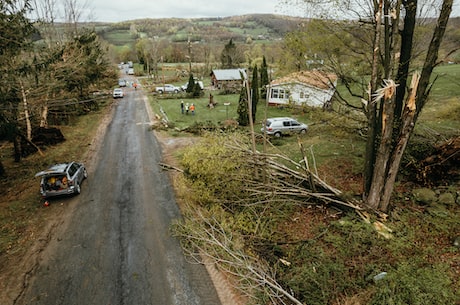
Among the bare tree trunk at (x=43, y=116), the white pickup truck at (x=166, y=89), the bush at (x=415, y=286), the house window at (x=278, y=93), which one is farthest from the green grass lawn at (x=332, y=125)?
the bare tree trunk at (x=43, y=116)

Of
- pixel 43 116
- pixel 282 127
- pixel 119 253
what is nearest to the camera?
pixel 119 253

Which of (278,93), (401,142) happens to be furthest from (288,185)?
(278,93)

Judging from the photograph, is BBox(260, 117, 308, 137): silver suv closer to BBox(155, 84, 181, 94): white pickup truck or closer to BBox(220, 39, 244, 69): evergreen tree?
BBox(155, 84, 181, 94): white pickup truck

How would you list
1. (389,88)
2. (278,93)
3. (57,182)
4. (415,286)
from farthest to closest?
(278,93) < (57,182) < (389,88) < (415,286)

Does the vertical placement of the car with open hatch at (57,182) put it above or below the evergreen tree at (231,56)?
below

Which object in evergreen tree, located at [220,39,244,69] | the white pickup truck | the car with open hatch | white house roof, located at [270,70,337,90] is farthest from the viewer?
evergreen tree, located at [220,39,244,69]

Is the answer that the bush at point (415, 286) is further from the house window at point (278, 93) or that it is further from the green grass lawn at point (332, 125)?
the house window at point (278, 93)

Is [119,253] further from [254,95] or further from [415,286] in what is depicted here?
[254,95]

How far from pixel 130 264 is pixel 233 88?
3709 cm

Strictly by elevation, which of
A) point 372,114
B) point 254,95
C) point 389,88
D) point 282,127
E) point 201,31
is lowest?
point 282,127

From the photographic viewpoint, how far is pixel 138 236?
1041 centimetres

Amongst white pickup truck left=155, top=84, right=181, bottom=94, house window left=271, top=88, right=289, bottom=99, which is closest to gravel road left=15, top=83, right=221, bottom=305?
house window left=271, top=88, right=289, bottom=99

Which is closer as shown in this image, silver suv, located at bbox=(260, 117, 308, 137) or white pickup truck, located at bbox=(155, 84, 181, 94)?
A: silver suv, located at bbox=(260, 117, 308, 137)

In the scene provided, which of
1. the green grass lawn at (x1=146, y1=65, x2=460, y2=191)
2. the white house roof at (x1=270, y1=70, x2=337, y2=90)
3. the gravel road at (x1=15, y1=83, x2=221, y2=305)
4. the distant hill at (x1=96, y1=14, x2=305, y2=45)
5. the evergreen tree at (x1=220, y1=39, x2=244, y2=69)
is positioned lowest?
the gravel road at (x1=15, y1=83, x2=221, y2=305)
